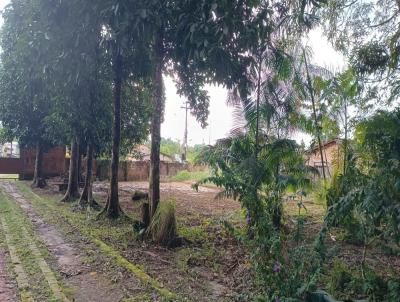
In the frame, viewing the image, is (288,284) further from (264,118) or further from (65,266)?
(264,118)

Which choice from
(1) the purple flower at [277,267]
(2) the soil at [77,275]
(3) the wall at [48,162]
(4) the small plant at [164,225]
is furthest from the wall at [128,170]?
(1) the purple flower at [277,267]

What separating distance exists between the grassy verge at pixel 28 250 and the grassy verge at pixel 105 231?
2.26 ft

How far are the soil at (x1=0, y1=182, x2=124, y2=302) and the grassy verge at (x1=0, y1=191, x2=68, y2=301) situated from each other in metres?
0.15

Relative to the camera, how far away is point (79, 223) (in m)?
8.20

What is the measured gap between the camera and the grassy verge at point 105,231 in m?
4.43

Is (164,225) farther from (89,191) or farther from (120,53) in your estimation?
(89,191)

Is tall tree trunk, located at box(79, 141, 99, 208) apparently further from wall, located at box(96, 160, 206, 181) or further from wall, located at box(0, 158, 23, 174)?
wall, located at box(0, 158, 23, 174)

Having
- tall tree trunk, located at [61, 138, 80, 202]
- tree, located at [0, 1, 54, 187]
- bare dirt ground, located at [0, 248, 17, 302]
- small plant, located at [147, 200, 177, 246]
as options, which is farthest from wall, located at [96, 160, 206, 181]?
bare dirt ground, located at [0, 248, 17, 302]

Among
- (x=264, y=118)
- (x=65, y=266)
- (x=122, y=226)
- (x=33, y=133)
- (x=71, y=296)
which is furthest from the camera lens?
(x=33, y=133)

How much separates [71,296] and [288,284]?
240cm

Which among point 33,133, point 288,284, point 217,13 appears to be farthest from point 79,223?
point 33,133

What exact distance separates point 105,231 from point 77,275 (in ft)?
8.83

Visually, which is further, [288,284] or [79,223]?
[79,223]

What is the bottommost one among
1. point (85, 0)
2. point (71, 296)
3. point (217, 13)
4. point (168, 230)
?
point (71, 296)
